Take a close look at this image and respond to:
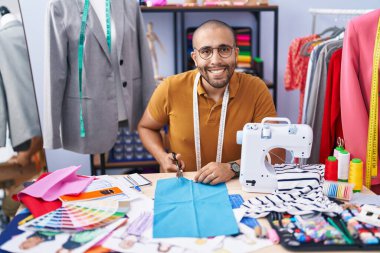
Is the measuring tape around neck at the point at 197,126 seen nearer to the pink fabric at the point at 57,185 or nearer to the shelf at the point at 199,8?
the pink fabric at the point at 57,185

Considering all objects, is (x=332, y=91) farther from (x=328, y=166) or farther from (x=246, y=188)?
(x=246, y=188)

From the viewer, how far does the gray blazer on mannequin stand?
2.54m

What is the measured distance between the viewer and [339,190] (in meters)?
1.58

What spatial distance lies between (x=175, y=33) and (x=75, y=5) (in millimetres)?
1220

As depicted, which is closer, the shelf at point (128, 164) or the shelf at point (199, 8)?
the shelf at point (199, 8)

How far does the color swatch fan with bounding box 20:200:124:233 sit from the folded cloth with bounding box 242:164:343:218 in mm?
451

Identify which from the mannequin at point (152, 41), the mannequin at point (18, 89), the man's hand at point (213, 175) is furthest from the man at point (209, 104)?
the mannequin at point (152, 41)

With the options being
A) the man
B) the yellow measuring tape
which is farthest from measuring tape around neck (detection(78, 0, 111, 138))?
the yellow measuring tape

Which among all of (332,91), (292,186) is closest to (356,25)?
(332,91)

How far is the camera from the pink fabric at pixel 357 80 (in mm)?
1981

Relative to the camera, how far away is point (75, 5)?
2.54 metres

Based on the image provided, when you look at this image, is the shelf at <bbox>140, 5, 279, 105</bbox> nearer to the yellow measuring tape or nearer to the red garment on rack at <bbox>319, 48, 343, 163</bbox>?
the red garment on rack at <bbox>319, 48, 343, 163</bbox>

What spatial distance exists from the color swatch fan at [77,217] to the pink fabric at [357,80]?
3.61 feet

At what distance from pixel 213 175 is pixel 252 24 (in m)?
2.36
